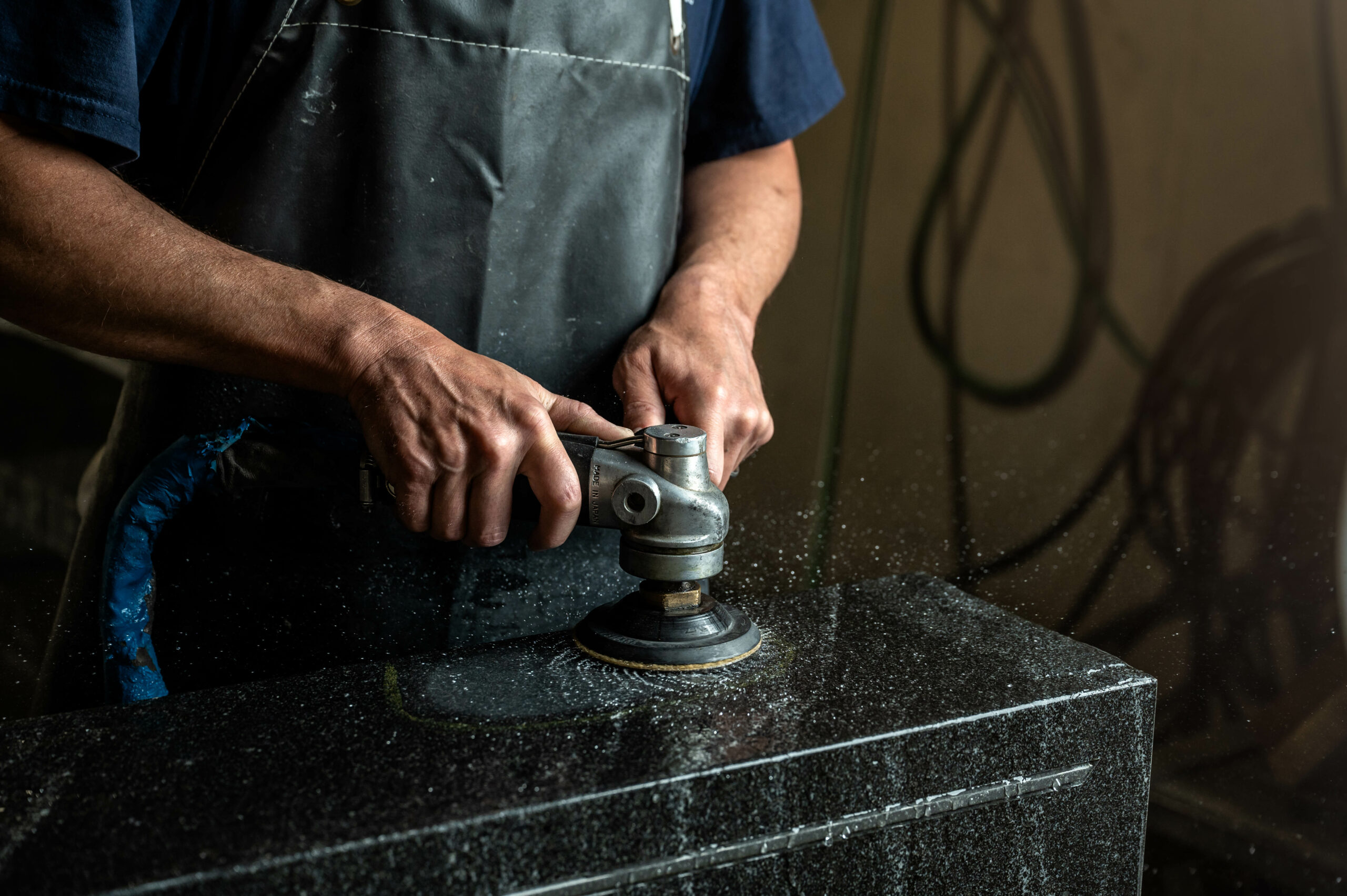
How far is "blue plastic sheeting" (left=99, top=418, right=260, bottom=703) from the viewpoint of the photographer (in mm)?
797

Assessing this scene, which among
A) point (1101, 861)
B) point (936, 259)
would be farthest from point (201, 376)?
point (936, 259)

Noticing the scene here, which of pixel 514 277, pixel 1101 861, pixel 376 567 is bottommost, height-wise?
pixel 1101 861

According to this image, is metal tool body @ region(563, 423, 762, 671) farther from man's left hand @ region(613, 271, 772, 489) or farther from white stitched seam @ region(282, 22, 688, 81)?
white stitched seam @ region(282, 22, 688, 81)

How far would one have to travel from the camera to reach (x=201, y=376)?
0.86 meters

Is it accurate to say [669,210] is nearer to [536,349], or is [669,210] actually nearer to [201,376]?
[536,349]

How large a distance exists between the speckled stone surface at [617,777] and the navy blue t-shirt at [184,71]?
0.43 meters

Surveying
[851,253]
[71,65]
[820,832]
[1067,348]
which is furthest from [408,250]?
[1067,348]

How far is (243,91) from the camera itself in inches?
31.3

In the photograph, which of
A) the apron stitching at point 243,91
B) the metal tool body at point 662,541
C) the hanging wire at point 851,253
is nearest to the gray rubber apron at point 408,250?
the apron stitching at point 243,91

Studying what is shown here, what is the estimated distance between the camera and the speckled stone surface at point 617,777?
50 cm

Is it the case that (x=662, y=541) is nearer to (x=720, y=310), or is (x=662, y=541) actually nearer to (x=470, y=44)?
(x=720, y=310)

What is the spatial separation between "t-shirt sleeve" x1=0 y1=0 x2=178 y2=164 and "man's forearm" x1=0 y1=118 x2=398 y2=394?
1.4 inches

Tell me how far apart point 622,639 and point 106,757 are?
13.4 inches

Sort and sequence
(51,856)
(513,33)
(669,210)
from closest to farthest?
(51,856) → (513,33) → (669,210)
